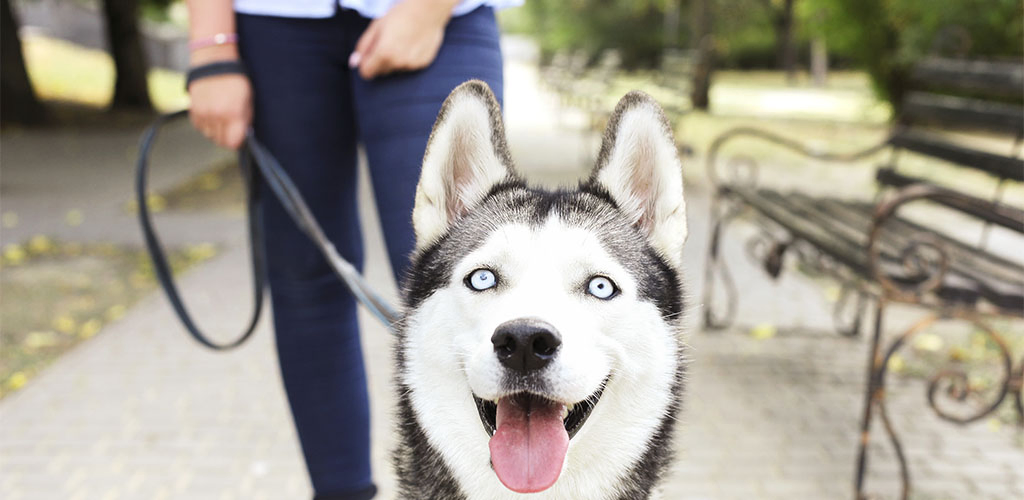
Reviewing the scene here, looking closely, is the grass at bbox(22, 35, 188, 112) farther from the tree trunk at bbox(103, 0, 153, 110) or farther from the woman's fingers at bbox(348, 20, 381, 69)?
the woman's fingers at bbox(348, 20, 381, 69)

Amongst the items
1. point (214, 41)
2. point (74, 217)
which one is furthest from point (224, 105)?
point (74, 217)

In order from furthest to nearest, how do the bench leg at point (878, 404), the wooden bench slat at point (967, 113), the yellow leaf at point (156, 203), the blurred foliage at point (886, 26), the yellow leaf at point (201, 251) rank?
the blurred foliage at point (886, 26), the yellow leaf at point (156, 203), the yellow leaf at point (201, 251), the wooden bench slat at point (967, 113), the bench leg at point (878, 404)

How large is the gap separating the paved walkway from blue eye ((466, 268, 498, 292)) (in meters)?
1.82

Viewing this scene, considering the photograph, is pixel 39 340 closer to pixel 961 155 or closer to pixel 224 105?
pixel 224 105

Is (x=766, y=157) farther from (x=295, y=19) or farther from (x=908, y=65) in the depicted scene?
(x=295, y=19)

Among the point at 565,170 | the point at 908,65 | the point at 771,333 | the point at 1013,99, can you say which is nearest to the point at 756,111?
the point at 908,65

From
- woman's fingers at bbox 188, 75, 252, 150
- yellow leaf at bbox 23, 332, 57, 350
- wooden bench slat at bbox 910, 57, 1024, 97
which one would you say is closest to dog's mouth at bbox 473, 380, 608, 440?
woman's fingers at bbox 188, 75, 252, 150

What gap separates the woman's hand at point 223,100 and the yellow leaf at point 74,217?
685cm

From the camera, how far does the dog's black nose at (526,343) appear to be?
48.6 inches

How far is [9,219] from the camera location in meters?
8.12

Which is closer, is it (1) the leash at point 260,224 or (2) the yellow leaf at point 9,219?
(1) the leash at point 260,224

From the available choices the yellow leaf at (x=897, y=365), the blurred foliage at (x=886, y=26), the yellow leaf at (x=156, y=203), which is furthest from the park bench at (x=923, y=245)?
the yellow leaf at (x=156, y=203)

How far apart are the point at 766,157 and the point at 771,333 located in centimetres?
754

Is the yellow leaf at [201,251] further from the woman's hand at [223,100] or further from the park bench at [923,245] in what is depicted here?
the woman's hand at [223,100]
